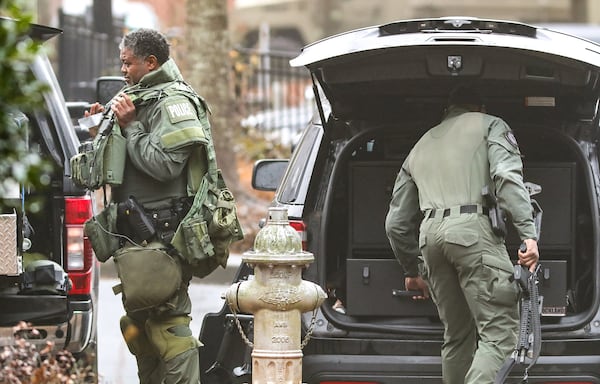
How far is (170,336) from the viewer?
6.67 meters

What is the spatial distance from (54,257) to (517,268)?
2.28 meters

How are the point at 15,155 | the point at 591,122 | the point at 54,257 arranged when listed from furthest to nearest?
the point at 54,257, the point at 591,122, the point at 15,155

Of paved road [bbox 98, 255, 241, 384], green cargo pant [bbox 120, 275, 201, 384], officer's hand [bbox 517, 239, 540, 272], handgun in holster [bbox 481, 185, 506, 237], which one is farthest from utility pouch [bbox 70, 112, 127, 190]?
paved road [bbox 98, 255, 241, 384]

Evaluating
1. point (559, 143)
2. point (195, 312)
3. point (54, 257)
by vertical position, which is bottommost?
point (195, 312)

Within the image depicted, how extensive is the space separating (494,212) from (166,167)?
1436 mm

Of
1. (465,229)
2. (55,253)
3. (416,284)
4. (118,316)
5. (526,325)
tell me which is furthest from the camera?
(118,316)

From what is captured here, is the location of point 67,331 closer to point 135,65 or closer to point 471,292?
point 135,65

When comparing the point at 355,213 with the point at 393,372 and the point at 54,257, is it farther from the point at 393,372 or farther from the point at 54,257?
the point at 54,257

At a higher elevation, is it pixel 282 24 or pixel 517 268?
pixel 282 24

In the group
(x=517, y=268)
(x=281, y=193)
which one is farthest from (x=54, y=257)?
(x=517, y=268)

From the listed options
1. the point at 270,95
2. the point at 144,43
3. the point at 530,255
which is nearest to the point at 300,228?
the point at 530,255

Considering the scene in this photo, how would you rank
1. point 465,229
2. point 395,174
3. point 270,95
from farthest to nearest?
point 270,95 < point 395,174 < point 465,229

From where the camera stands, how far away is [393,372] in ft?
20.8

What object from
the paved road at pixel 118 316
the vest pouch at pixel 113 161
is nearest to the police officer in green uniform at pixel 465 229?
the vest pouch at pixel 113 161
